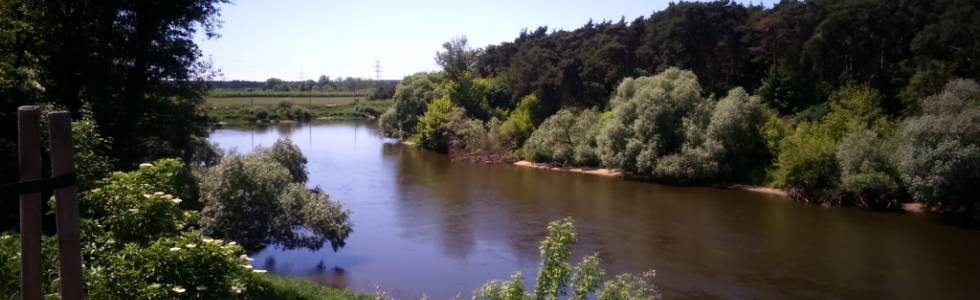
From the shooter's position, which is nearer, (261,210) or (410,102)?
(261,210)

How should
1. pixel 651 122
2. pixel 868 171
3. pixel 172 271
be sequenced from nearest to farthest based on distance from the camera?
pixel 172 271 < pixel 868 171 < pixel 651 122

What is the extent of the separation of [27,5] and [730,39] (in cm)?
3627

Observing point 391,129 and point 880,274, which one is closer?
Result: point 880,274

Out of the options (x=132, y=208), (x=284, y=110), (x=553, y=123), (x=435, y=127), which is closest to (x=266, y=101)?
(x=284, y=110)

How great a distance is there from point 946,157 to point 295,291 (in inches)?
906

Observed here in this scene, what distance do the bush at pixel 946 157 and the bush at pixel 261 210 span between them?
20.8 metres

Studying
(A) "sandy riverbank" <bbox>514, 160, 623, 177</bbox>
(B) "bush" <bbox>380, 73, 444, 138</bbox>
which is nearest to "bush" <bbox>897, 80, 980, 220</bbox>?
(A) "sandy riverbank" <bbox>514, 160, 623, 177</bbox>

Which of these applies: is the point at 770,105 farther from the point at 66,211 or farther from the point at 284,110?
the point at 284,110

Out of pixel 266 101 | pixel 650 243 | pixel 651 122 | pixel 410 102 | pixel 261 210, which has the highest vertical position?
pixel 410 102

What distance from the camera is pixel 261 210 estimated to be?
19969 millimetres

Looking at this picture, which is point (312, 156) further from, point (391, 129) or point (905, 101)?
point (905, 101)

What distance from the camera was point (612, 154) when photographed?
3844 cm

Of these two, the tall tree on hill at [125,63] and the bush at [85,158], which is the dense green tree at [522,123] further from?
the bush at [85,158]

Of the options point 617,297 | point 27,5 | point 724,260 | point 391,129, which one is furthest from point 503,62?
A: point 617,297
